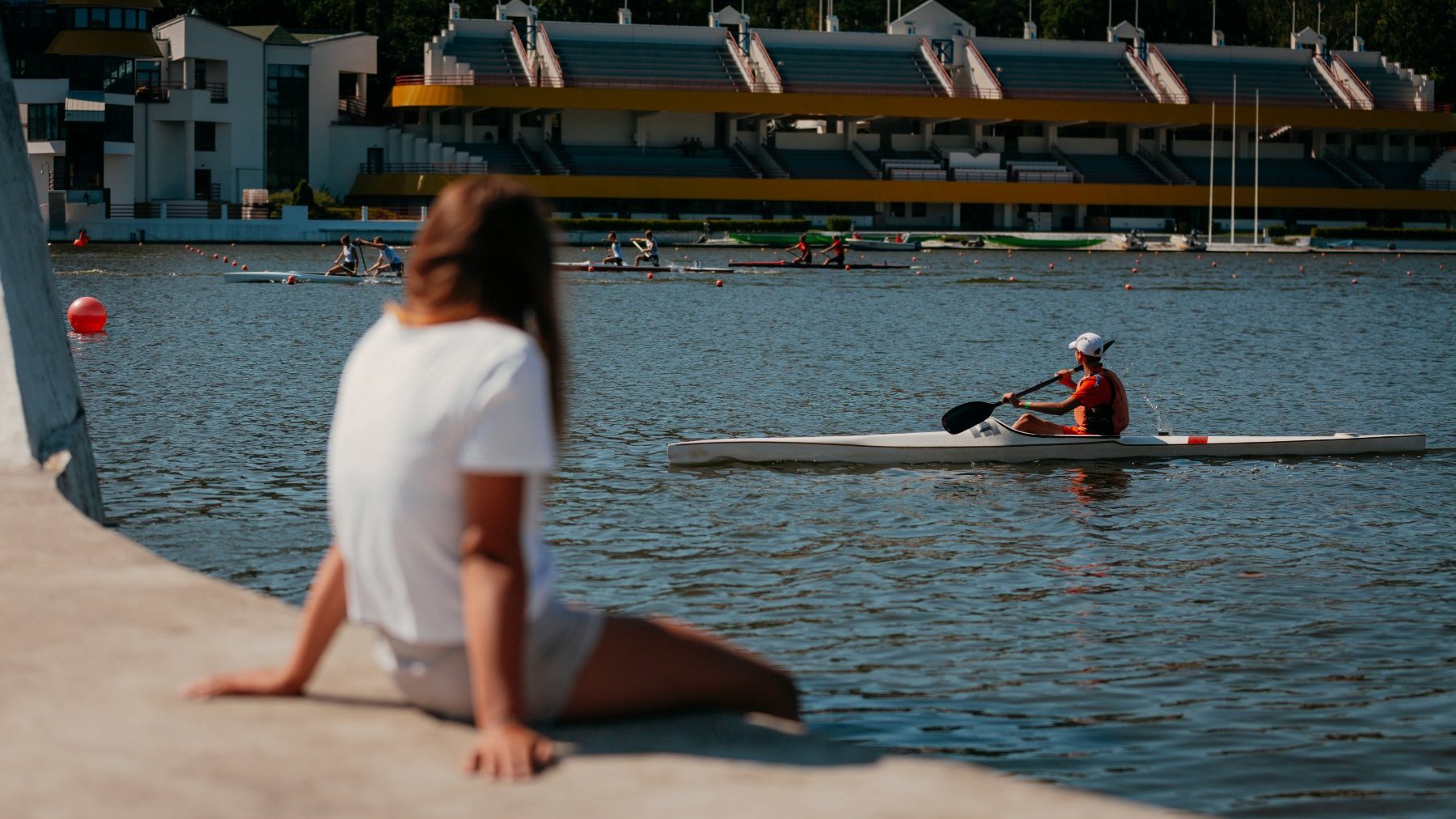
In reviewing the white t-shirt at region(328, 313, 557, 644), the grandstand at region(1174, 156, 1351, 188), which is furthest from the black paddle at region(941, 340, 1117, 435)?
the grandstand at region(1174, 156, 1351, 188)

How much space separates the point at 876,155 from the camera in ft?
281

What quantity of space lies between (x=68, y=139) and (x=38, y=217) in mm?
63048

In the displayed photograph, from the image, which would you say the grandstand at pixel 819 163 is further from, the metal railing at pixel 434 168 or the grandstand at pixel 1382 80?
the grandstand at pixel 1382 80

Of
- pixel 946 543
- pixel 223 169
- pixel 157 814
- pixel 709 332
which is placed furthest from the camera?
pixel 223 169

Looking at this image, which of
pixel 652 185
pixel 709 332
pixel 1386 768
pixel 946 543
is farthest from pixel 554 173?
pixel 1386 768

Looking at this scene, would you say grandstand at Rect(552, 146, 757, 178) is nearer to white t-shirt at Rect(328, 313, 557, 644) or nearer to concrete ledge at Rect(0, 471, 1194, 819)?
concrete ledge at Rect(0, 471, 1194, 819)

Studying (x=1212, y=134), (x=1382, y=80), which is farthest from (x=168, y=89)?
(x=1382, y=80)

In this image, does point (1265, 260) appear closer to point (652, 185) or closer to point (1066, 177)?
point (1066, 177)

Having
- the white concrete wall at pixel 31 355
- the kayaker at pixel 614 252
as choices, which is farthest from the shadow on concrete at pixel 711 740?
the kayaker at pixel 614 252

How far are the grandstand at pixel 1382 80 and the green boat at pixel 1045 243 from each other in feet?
78.8

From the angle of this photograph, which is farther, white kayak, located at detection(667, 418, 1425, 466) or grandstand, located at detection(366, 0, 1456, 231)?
grandstand, located at detection(366, 0, 1456, 231)

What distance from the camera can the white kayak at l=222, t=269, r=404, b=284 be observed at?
4166 centimetres

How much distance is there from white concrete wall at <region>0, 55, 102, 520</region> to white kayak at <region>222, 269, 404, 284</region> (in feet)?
105

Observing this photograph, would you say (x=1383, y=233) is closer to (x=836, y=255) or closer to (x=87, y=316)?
(x=836, y=255)
